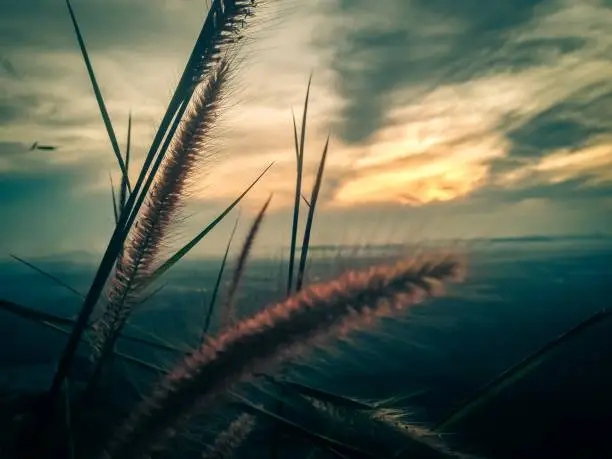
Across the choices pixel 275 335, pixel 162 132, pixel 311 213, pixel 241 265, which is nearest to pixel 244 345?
pixel 275 335

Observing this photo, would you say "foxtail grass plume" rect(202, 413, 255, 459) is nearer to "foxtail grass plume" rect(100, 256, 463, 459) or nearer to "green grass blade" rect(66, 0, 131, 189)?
"foxtail grass plume" rect(100, 256, 463, 459)

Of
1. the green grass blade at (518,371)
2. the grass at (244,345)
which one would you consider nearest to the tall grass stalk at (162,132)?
the grass at (244,345)

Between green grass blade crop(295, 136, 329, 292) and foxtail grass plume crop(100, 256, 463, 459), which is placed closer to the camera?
foxtail grass plume crop(100, 256, 463, 459)

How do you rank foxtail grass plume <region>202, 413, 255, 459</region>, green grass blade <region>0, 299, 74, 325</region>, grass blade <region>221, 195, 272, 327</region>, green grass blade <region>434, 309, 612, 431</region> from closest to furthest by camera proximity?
green grass blade <region>434, 309, 612, 431</region> < green grass blade <region>0, 299, 74, 325</region> < foxtail grass plume <region>202, 413, 255, 459</region> < grass blade <region>221, 195, 272, 327</region>

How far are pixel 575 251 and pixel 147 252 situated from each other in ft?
113

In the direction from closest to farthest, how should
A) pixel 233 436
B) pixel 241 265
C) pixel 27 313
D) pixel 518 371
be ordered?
pixel 518 371
pixel 27 313
pixel 233 436
pixel 241 265

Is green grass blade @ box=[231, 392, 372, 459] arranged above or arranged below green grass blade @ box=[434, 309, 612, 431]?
below

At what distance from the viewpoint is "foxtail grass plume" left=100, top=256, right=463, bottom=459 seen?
559 millimetres

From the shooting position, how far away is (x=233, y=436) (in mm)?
993

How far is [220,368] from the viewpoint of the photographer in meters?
0.62

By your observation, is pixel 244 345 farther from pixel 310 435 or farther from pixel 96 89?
pixel 96 89

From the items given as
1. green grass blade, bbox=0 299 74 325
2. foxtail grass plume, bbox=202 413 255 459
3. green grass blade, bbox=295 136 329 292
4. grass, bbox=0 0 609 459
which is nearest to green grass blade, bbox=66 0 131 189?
grass, bbox=0 0 609 459

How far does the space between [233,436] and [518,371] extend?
0.70m

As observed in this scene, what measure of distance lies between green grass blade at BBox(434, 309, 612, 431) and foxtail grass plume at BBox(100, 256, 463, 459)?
0.46ft
